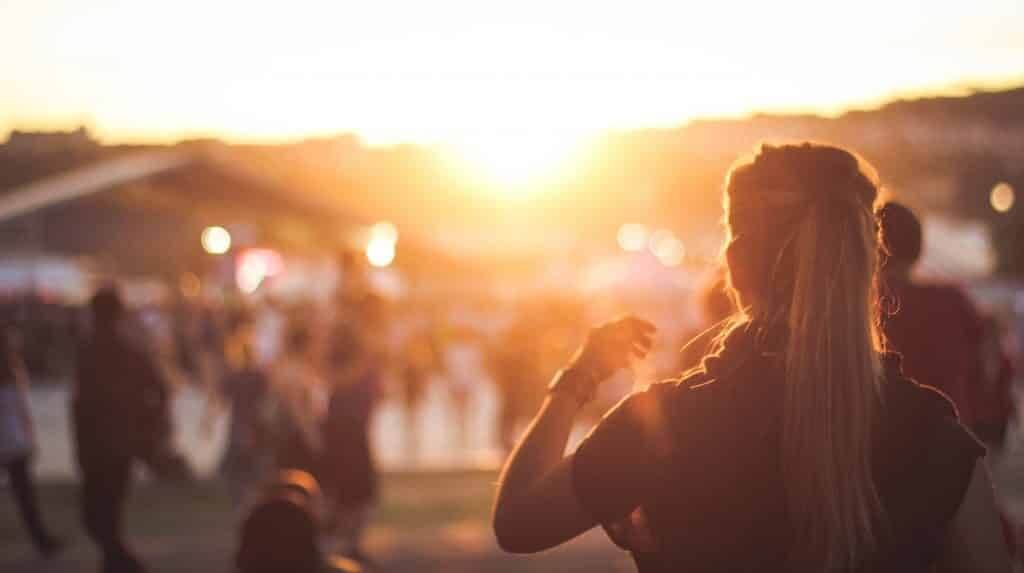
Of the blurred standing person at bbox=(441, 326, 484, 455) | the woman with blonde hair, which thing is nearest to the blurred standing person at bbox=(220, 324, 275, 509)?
the blurred standing person at bbox=(441, 326, 484, 455)

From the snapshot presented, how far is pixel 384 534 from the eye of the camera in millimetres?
13250

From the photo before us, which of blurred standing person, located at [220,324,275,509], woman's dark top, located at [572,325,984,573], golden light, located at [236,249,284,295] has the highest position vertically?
woman's dark top, located at [572,325,984,573]

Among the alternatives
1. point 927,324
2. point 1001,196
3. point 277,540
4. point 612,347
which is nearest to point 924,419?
point 612,347

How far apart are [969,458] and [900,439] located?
108mm

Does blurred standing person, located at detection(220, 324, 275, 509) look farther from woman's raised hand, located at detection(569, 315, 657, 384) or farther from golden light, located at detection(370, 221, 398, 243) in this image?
golden light, located at detection(370, 221, 398, 243)

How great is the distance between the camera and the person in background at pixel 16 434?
11.6 meters

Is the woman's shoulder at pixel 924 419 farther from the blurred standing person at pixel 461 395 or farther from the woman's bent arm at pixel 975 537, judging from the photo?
the blurred standing person at pixel 461 395

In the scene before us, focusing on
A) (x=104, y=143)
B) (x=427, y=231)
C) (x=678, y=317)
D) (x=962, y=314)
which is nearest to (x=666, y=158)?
(x=678, y=317)

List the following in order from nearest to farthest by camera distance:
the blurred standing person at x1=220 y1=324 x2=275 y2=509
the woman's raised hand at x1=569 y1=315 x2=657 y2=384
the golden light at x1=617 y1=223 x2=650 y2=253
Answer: the woman's raised hand at x1=569 y1=315 x2=657 y2=384 < the blurred standing person at x1=220 y1=324 x2=275 y2=509 < the golden light at x1=617 y1=223 x2=650 y2=253

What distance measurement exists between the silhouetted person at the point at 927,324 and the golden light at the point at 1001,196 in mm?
17640

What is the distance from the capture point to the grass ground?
11.7m

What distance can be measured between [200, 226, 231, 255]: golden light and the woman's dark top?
26.4m

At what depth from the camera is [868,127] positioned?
24.7 m

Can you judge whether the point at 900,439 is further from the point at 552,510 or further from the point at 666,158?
the point at 666,158
